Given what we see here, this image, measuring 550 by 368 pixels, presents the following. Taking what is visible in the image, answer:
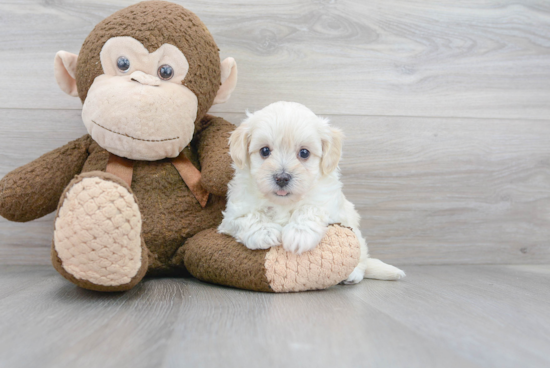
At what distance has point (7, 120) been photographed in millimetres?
1521

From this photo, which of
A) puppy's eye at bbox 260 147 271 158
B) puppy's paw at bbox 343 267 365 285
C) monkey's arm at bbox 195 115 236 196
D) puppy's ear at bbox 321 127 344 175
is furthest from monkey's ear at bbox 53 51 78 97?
puppy's paw at bbox 343 267 365 285

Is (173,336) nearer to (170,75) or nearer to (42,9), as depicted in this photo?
(170,75)

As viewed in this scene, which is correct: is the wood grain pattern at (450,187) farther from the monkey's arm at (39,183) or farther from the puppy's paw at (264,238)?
the monkey's arm at (39,183)

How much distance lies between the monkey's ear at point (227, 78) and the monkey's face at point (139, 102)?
0.51 feet

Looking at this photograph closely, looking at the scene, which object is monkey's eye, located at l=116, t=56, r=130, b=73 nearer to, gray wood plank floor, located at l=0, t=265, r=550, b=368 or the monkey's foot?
the monkey's foot

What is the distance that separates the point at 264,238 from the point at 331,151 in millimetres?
317

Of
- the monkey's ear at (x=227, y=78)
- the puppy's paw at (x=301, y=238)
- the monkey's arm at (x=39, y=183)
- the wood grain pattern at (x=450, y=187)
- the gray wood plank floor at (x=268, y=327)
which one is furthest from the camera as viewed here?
the wood grain pattern at (x=450, y=187)

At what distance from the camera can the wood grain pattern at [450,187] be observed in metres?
1.67

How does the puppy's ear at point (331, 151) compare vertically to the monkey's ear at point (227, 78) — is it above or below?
below

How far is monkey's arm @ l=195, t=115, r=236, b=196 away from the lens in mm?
1229

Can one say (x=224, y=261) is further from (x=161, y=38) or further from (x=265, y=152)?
(x=161, y=38)

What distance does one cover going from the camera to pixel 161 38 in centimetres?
119

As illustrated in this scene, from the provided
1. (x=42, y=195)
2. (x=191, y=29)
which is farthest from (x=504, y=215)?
(x=42, y=195)

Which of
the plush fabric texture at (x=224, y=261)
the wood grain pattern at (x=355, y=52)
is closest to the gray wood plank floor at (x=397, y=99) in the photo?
the wood grain pattern at (x=355, y=52)
